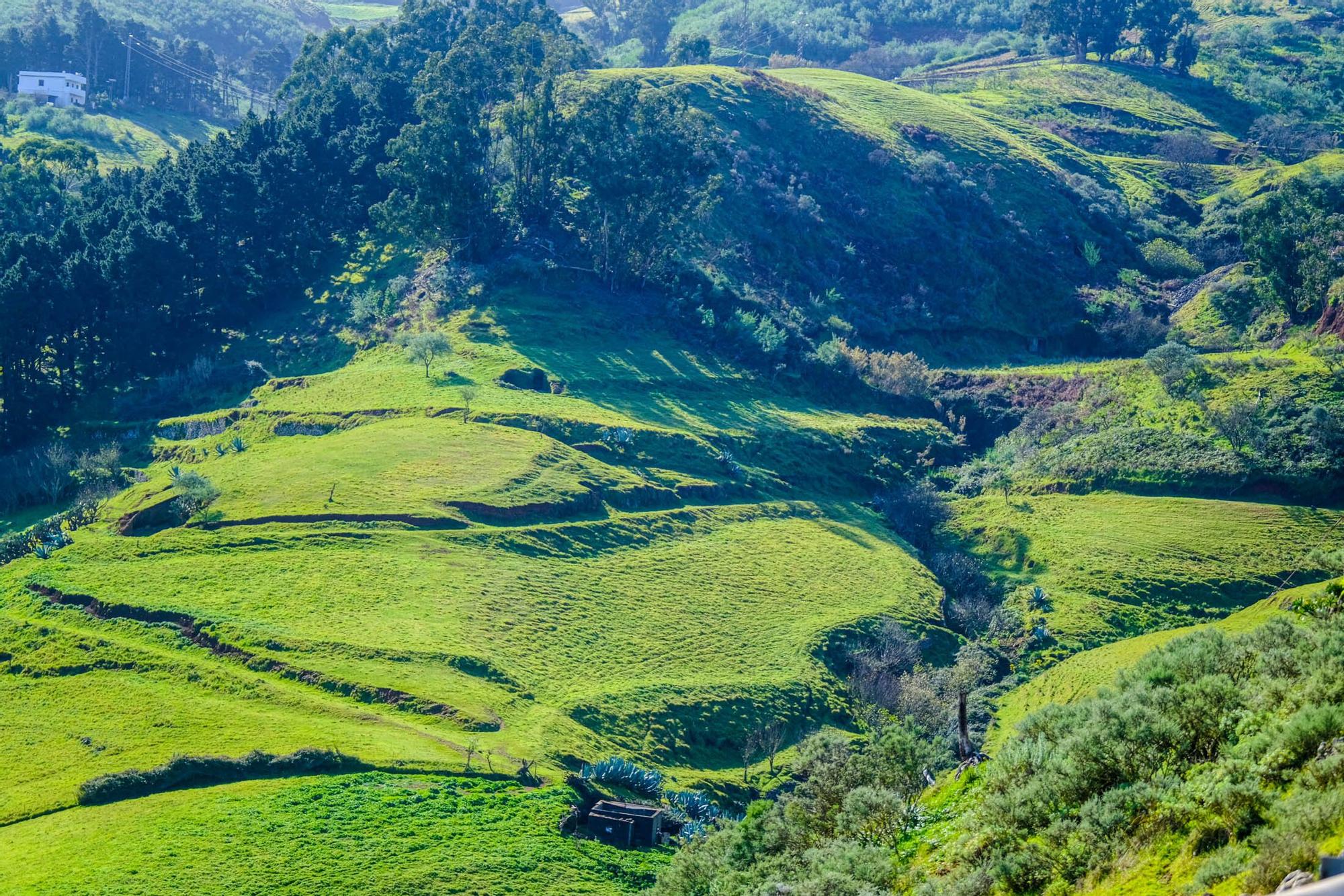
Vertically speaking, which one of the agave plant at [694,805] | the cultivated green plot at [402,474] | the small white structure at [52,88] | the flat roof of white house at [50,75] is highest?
the flat roof of white house at [50,75]

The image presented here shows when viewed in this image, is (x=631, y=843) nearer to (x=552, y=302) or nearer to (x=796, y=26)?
(x=552, y=302)

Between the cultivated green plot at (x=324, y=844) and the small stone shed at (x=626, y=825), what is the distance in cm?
57

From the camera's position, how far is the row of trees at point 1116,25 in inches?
6378

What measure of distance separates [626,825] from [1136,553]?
3802 centimetres

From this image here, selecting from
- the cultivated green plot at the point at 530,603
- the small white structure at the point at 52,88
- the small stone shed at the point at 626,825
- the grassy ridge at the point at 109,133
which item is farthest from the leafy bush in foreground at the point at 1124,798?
the small white structure at the point at 52,88

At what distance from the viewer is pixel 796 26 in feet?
634

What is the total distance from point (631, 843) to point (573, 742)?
7.06 m

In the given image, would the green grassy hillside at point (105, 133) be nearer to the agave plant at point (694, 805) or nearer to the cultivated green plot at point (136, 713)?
the cultivated green plot at point (136, 713)

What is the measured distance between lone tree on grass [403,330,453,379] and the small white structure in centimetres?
8462

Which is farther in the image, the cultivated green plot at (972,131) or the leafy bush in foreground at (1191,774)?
the cultivated green plot at (972,131)

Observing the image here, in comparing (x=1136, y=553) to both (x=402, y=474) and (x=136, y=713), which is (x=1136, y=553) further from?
(x=136, y=713)

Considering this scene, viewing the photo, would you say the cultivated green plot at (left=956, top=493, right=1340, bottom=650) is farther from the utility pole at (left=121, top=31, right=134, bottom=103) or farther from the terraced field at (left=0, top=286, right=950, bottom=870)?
the utility pole at (left=121, top=31, right=134, bottom=103)

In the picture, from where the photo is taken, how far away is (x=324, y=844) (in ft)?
139

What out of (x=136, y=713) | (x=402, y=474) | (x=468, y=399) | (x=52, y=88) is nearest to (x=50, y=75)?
(x=52, y=88)
